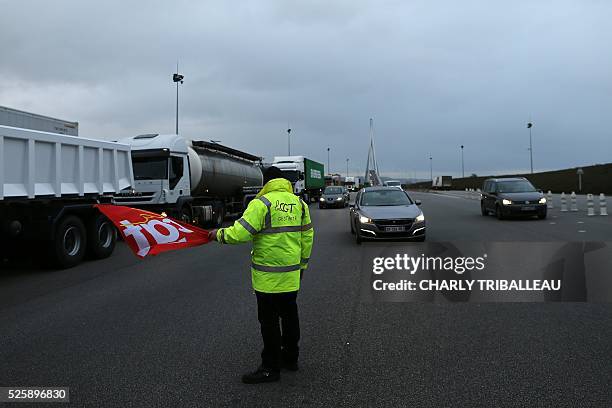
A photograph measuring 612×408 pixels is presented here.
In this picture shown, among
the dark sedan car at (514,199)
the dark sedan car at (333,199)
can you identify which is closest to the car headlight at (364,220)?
the dark sedan car at (514,199)

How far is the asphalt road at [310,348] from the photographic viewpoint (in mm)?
3611

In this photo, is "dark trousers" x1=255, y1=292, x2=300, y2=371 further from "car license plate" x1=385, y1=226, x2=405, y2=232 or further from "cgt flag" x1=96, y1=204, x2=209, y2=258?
"car license plate" x1=385, y1=226, x2=405, y2=232

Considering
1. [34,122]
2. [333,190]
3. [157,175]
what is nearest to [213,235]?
[34,122]

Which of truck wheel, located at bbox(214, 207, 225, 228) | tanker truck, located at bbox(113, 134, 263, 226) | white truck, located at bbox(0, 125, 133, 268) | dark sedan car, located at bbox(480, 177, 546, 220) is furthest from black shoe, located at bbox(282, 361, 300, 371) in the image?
dark sedan car, located at bbox(480, 177, 546, 220)

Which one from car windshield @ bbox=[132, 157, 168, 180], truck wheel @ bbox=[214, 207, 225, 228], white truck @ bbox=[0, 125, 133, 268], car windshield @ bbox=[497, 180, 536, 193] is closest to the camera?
white truck @ bbox=[0, 125, 133, 268]

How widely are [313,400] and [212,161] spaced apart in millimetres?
16130

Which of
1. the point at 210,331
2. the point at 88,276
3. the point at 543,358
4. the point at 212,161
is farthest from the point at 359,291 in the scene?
the point at 212,161

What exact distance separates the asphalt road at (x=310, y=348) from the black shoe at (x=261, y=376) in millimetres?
55

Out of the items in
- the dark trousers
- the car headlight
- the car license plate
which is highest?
the car headlight

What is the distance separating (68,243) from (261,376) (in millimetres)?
7397

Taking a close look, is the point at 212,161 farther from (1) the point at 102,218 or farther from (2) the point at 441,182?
(2) the point at 441,182

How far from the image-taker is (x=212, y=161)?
1895 cm

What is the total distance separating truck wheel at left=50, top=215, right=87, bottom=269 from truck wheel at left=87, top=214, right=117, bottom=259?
25cm

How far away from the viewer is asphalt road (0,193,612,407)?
361 centimetres
